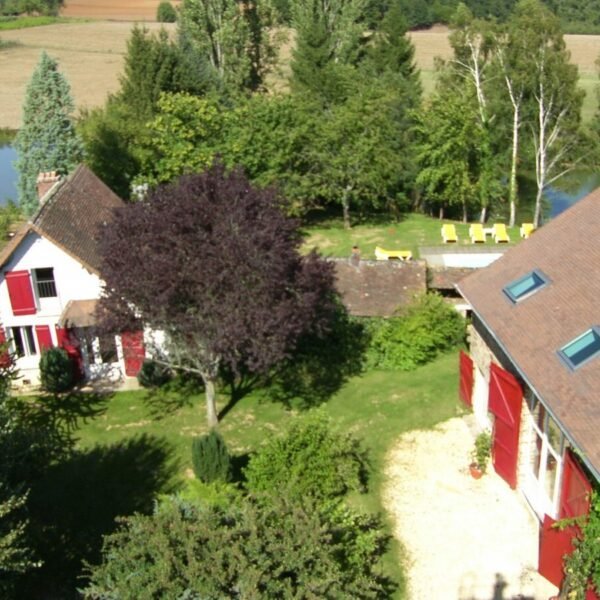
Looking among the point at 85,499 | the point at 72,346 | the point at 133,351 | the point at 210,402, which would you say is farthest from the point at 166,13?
the point at 85,499

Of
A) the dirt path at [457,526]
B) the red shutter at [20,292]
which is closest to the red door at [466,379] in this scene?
the dirt path at [457,526]

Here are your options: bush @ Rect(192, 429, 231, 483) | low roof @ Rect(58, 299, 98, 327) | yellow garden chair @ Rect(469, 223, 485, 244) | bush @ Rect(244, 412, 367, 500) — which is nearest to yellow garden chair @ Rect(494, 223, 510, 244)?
yellow garden chair @ Rect(469, 223, 485, 244)

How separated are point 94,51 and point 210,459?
273 ft

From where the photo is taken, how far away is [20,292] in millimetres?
23516

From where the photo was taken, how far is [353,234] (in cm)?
3938

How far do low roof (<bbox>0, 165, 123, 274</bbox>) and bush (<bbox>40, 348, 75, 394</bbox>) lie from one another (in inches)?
109

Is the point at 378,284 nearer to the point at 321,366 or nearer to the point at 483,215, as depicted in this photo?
the point at 321,366

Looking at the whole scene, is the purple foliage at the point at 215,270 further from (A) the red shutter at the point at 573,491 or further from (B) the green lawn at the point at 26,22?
(B) the green lawn at the point at 26,22

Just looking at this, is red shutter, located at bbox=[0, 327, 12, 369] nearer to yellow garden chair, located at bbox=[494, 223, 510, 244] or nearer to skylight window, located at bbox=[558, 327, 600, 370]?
skylight window, located at bbox=[558, 327, 600, 370]

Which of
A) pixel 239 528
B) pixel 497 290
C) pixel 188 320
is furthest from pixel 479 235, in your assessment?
pixel 239 528

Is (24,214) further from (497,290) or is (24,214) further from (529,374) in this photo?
(529,374)

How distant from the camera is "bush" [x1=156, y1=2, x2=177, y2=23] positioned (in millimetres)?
90375

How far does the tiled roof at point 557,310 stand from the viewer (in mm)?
13836

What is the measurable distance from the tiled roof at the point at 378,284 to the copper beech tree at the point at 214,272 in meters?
6.09
